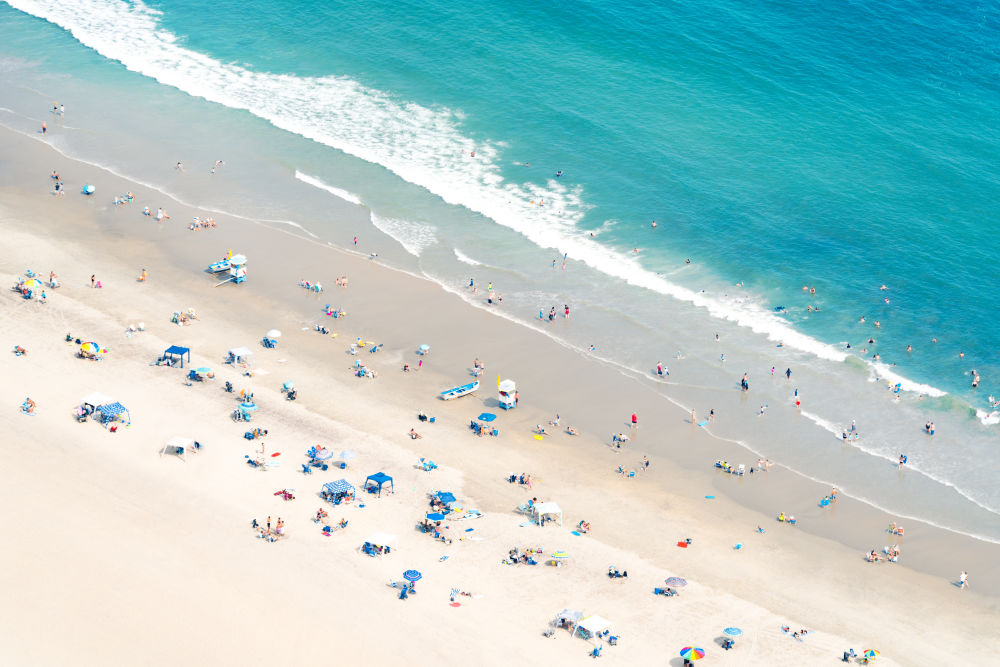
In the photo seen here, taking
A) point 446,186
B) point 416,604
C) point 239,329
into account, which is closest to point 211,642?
point 416,604

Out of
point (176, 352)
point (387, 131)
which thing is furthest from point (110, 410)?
point (387, 131)

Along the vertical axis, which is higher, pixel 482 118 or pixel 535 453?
pixel 482 118

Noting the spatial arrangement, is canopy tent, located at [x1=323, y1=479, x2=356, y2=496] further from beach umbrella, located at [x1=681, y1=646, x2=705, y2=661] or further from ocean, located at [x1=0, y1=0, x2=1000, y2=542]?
ocean, located at [x1=0, y1=0, x2=1000, y2=542]

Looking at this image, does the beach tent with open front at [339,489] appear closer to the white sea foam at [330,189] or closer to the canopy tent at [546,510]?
the canopy tent at [546,510]

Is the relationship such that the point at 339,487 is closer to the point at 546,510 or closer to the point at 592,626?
the point at 546,510

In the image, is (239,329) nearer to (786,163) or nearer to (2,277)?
(2,277)
